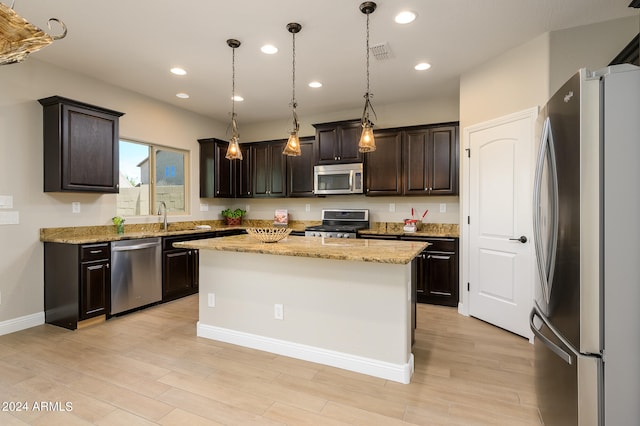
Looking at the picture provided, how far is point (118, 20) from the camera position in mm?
2762

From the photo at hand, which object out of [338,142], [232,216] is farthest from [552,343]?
[232,216]

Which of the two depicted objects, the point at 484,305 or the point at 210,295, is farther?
the point at 484,305

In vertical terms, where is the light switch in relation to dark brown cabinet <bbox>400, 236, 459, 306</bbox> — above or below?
above

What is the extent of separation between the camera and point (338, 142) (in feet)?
16.5

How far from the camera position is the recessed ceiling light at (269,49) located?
3.22m

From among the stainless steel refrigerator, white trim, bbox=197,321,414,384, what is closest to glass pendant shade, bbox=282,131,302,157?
white trim, bbox=197,321,414,384

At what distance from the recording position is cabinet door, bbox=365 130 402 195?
15.4 feet

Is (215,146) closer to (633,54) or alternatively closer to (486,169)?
(486,169)

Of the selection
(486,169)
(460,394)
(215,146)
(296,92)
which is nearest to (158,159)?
(215,146)

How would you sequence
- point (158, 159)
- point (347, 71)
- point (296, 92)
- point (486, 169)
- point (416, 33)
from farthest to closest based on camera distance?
point (158, 159) → point (296, 92) → point (347, 71) → point (486, 169) → point (416, 33)

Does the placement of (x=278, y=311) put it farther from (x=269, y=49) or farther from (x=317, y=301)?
(x=269, y=49)

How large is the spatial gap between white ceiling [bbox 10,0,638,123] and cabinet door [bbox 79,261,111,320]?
2.23m

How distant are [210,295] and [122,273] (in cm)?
142

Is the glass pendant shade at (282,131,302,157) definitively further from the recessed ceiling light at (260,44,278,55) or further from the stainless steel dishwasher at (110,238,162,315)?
the stainless steel dishwasher at (110,238,162,315)
